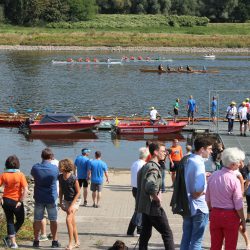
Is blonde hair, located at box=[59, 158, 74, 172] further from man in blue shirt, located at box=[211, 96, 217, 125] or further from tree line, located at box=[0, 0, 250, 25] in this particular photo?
tree line, located at box=[0, 0, 250, 25]

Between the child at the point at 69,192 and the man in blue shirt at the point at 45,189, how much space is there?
0.12 meters

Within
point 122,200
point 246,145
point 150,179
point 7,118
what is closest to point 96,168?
point 122,200

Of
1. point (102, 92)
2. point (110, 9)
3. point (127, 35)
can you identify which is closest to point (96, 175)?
point (102, 92)

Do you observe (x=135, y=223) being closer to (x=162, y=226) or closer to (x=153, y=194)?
(x=162, y=226)

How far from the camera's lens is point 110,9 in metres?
151

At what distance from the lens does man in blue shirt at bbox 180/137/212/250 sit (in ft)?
31.1

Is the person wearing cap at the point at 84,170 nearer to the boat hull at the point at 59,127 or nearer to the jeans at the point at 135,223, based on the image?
the jeans at the point at 135,223

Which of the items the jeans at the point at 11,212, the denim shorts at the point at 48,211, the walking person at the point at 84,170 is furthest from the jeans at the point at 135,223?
the walking person at the point at 84,170

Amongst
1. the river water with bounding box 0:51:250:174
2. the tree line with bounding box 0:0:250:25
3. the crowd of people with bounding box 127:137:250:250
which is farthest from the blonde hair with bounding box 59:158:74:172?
the tree line with bounding box 0:0:250:25

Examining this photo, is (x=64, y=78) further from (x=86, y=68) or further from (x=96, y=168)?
(x=96, y=168)

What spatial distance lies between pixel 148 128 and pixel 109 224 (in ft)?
77.8

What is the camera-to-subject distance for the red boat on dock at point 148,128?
3788 centimetres

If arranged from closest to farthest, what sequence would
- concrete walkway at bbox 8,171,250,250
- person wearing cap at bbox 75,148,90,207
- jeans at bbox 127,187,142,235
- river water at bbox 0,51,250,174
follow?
concrete walkway at bbox 8,171,250,250, jeans at bbox 127,187,142,235, person wearing cap at bbox 75,148,90,207, river water at bbox 0,51,250,174

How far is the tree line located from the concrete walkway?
388 feet
